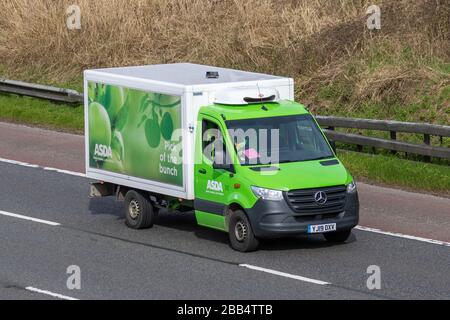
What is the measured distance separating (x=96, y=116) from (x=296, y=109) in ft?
11.0

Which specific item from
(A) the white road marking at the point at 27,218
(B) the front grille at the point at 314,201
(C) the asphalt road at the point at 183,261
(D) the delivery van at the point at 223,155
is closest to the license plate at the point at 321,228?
(D) the delivery van at the point at 223,155

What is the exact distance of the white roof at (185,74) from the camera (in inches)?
691

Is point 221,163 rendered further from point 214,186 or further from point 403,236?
point 403,236

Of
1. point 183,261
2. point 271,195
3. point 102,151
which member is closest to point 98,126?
point 102,151

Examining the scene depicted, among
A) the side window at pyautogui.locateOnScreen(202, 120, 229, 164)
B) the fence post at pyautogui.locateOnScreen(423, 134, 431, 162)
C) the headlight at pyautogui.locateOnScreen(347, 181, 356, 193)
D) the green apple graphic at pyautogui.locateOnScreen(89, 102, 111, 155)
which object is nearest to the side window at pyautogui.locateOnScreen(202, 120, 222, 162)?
the side window at pyautogui.locateOnScreen(202, 120, 229, 164)

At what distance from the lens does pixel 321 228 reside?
1639 cm

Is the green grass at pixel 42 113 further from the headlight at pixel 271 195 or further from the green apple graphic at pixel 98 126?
the headlight at pixel 271 195

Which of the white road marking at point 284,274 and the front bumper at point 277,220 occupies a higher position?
the front bumper at point 277,220

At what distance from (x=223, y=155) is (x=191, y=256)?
152 cm

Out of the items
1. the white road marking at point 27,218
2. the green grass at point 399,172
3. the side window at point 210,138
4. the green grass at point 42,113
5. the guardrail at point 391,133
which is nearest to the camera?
the side window at point 210,138

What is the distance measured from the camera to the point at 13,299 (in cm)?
1438

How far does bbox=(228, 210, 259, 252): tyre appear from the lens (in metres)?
16.5

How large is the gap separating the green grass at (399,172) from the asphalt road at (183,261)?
10.9ft
